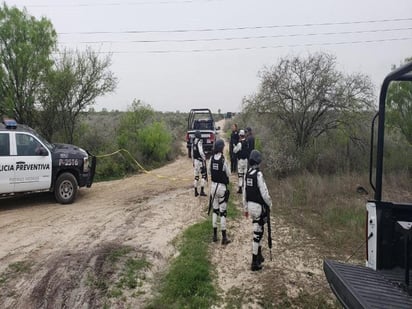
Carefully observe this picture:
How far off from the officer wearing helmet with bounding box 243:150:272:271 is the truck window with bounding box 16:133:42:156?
6.23 m

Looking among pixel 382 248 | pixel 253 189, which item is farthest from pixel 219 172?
pixel 382 248

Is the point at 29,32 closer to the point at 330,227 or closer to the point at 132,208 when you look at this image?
the point at 132,208

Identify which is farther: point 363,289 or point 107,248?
point 107,248

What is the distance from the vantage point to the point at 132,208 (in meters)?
9.91

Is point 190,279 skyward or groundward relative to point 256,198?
groundward

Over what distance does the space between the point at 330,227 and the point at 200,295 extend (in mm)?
4384

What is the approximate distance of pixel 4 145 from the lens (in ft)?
30.4

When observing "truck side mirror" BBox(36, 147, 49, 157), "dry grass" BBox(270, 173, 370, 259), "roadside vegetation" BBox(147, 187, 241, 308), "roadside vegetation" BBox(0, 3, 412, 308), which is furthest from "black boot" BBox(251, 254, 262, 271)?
"truck side mirror" BBox(36, 147, 49, 157)

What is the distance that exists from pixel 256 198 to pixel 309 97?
10.1 meters

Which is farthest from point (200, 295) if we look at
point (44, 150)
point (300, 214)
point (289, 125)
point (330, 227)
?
point (289, 125)

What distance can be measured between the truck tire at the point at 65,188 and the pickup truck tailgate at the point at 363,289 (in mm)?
8037

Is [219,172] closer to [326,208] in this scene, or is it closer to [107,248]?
[107,248]

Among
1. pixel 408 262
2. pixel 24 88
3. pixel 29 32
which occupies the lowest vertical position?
pixel 408 262

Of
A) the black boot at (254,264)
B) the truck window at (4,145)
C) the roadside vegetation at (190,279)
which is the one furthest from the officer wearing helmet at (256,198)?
the truck window at (4,145)
